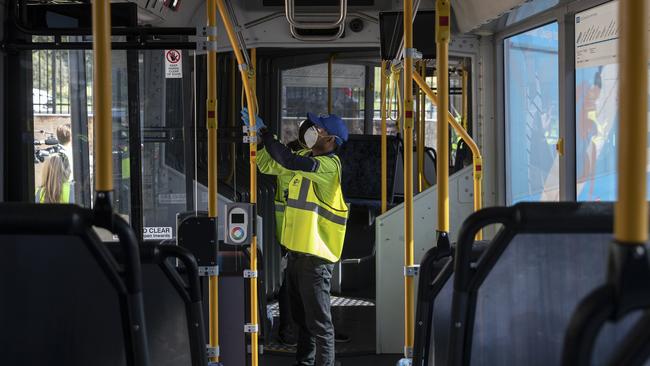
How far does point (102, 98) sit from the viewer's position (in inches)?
65.6

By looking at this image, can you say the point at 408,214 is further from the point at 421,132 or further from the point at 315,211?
the point at 421,132

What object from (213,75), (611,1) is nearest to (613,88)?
(611,1)

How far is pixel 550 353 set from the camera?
5.51 feet

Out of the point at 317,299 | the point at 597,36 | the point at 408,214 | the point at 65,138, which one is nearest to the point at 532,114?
the point at 597,36

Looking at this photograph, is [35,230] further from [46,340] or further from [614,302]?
[614,302]

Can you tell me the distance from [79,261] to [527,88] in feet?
14.1

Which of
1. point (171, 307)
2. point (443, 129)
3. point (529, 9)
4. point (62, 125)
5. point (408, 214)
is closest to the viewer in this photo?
point (171, 307)

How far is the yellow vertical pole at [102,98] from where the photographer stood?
1.62 m

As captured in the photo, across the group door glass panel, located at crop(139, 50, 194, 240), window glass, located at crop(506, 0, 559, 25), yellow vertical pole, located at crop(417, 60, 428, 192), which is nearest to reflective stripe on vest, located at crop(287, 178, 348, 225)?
door glass panel, located at crop(139, 50, 194, 240)

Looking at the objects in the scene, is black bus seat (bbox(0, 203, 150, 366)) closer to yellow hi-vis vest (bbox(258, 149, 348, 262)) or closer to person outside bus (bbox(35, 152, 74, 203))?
person outside bus (bbox(35, 152, 74, 203))

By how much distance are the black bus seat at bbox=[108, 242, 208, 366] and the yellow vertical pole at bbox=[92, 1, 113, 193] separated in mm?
308

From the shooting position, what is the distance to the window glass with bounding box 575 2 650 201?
4012 mm

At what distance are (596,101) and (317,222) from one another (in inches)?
73.7

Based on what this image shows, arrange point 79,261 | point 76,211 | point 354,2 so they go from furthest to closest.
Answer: point 354,2 < point 79,261 < point 76,211
